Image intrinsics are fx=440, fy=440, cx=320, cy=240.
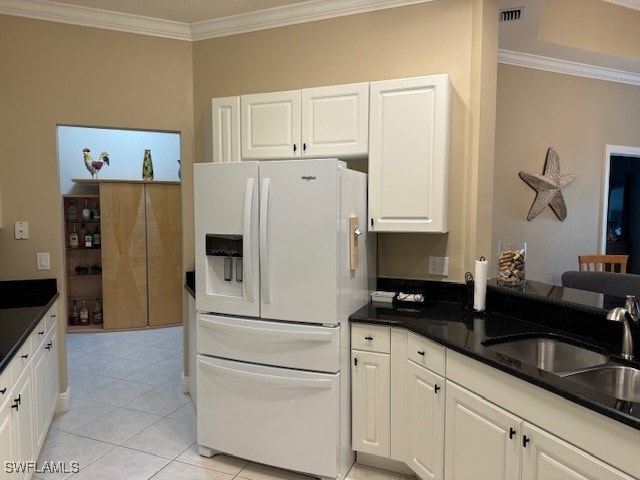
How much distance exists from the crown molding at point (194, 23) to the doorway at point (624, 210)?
13.6 ft

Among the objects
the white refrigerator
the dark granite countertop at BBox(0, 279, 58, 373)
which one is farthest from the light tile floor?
the dark granite countertop at BBox(0, 279, 58, 373)

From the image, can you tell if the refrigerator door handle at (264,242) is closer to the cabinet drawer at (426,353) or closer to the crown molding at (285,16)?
the cabinet drawer at (426,353)

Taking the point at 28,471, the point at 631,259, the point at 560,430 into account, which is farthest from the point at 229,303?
the point at 631,259

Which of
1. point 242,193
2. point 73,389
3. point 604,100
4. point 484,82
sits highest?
point 604,100

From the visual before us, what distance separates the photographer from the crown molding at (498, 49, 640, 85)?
3.93m

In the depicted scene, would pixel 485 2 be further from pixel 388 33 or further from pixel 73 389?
pixel 73 389

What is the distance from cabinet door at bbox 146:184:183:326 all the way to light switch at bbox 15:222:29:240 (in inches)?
95.5

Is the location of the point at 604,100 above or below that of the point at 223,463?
above

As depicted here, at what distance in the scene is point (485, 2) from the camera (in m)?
2.62

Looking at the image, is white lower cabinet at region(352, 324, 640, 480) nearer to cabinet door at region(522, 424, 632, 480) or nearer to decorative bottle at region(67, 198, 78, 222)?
cabinet door at region(522, 424, 632, 480)

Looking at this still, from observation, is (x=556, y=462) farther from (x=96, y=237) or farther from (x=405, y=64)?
(x=96, y=237)

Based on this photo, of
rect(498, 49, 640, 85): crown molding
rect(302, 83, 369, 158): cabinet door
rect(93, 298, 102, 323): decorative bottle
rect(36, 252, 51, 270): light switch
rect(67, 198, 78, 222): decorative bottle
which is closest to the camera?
rect(302, 83, 369, 158): cabinet door

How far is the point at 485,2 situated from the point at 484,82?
0.47 meters

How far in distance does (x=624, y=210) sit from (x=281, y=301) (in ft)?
17.0
